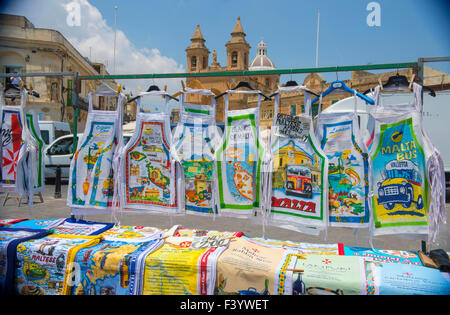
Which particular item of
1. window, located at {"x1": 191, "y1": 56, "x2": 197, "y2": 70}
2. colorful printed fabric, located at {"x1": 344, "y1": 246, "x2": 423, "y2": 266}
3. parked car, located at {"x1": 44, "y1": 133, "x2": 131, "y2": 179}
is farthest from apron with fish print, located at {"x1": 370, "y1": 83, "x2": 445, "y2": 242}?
window, located at {"x1": 191, "y1": 56, "x2": 197, "y2": 70}

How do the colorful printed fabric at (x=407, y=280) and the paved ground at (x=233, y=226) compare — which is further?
the paved ground at (x=233, y=226)

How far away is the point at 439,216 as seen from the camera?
2.53 meters

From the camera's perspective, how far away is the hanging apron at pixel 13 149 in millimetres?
3812

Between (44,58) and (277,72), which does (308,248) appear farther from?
(44,58)

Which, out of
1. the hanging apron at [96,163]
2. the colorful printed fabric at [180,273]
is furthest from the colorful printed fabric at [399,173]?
the hanging apron at [96,163]

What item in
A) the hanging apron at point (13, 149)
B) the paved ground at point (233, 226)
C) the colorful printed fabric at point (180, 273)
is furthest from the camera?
the paved ground at point (233, 226)

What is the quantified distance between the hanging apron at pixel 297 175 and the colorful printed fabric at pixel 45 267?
173 cm

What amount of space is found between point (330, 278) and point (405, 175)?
110 centimetres

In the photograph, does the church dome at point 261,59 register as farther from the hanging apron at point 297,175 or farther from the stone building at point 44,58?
the hanging apron at point 297,175

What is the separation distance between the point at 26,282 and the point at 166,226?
353 centimetres

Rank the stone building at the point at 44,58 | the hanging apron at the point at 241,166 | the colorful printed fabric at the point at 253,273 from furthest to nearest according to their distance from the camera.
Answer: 1. the stone building at the point at 44,58
2. the hanging apron at the point at 241,166
3. the colorful printed fabric at the point at 253,273

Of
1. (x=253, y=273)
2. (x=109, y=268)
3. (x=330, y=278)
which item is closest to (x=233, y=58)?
(x=109, y=268)
